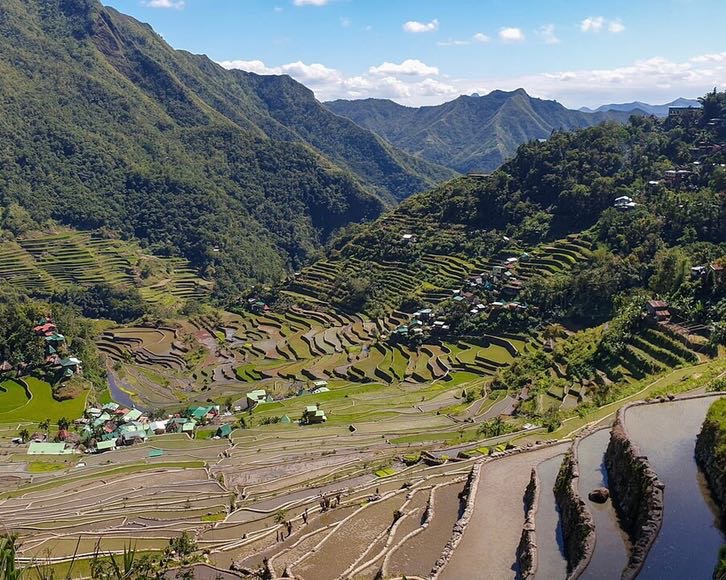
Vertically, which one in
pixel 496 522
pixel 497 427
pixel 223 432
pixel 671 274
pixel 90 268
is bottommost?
pixel 223 432

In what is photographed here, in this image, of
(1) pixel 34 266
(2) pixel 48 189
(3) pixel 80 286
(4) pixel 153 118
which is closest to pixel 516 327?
(3) pixel 80 286

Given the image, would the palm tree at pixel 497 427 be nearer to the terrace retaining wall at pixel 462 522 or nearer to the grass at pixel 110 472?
the terrace retaining wall at pixel 462 522

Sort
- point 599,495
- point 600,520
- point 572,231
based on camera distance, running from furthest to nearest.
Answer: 1. point 572,231
2. point 599,495
3. point 600,520

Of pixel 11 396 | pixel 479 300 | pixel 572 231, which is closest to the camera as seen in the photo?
pixel 11 396

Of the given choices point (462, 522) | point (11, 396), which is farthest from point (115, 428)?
point (462, 522)

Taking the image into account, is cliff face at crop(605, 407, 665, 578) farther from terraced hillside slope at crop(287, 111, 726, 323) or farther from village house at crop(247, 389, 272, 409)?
village house at crop(247, 389, 272, 409)

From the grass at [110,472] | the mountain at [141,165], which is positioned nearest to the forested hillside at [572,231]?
the grass at [110,472]

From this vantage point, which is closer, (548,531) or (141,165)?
(548,531)

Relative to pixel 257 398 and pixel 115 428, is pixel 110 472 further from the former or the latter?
pixel 257 398
